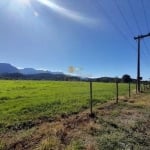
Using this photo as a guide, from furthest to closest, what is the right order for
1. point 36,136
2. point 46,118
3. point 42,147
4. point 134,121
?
point 46,118 → point 134,121 → point 36,136 → point 42,147

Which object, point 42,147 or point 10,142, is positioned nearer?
point 42,147

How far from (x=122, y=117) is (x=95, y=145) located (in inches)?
242

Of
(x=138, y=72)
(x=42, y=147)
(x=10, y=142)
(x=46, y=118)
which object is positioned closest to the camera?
(x=42, y=147)

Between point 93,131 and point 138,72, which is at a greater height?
point 138,72

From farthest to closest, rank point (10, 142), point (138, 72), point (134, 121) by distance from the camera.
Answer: point (138, 72)
point (134, 121)
point (10, 142)

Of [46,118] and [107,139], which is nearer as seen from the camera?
[107,139]

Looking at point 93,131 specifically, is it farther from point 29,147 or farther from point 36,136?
point 29,147

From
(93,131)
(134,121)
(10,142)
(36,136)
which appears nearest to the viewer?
(10,142)

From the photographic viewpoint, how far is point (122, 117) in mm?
14438

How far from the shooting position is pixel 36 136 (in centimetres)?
973

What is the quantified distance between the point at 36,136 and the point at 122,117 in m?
5.95

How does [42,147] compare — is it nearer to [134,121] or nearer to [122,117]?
[134,121]

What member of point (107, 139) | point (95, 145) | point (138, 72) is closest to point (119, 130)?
point (107, 139)

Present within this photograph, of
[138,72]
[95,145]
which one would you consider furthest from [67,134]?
[138,72]
